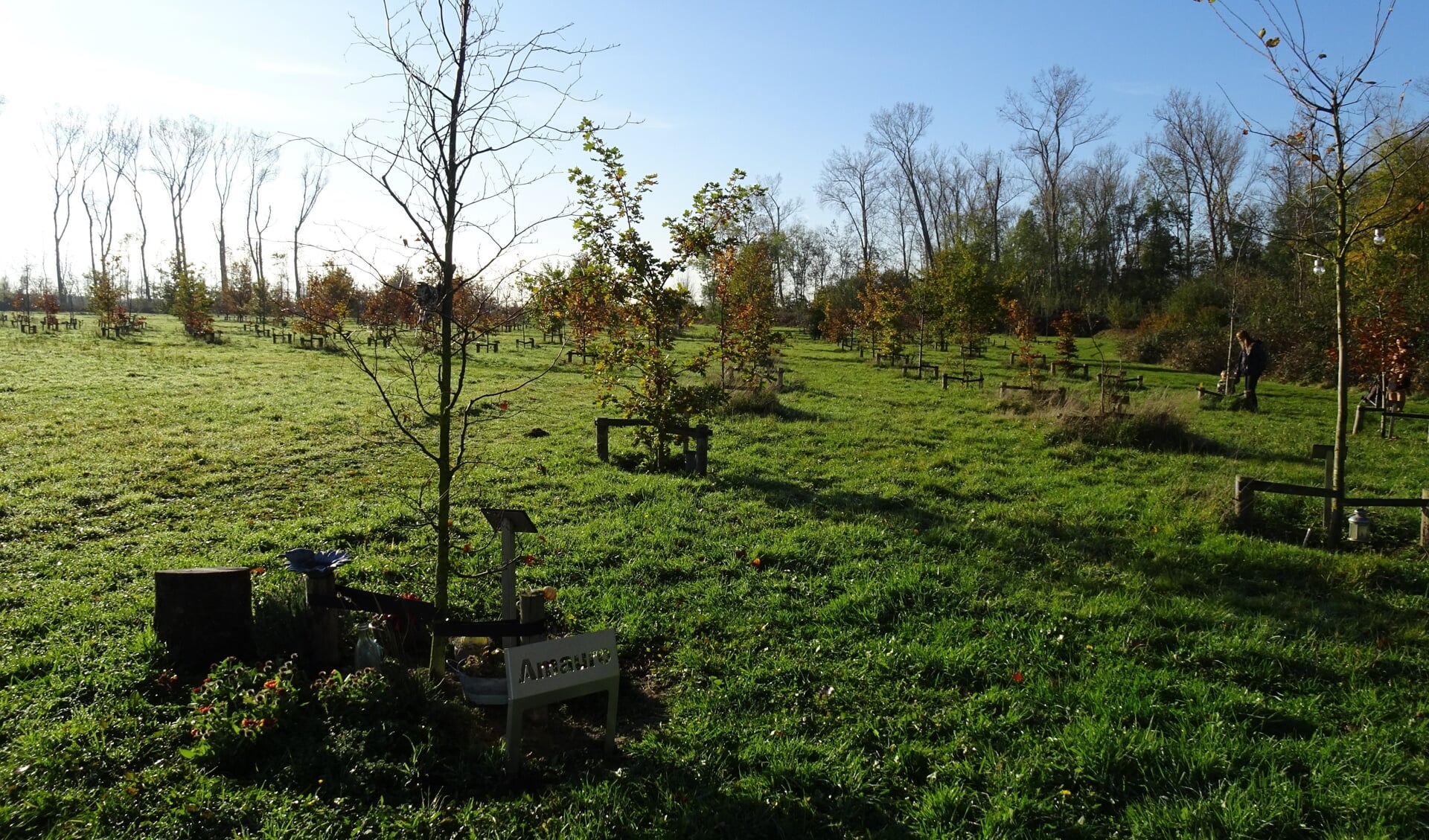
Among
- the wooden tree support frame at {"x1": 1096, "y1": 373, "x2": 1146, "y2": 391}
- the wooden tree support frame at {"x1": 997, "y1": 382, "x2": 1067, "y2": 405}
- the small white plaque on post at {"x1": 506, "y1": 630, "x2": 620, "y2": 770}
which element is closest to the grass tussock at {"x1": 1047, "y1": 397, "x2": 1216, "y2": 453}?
the wooden tree support frame at {"x1": 997, "y1": 382, "x2": 1067, "y2": 405}

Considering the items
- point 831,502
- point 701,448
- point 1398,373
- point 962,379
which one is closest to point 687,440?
point 701,448

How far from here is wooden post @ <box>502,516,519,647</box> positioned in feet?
13.6

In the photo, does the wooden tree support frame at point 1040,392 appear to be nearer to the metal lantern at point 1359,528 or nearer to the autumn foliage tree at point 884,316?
the metal lantern at point 1359,528

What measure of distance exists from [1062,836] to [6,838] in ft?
13.4

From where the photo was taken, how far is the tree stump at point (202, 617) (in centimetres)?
417

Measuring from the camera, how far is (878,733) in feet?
12.4

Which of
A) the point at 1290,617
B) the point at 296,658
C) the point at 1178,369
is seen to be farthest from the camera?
the point at 1178,369

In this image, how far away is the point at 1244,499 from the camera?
726cm

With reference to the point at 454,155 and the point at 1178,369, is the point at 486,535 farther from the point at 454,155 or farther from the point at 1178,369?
the point at 1178,369

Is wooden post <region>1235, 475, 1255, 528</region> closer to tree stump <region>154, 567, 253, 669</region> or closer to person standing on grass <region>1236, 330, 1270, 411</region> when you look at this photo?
tree stump <region>154, 567, 253, 669</region>

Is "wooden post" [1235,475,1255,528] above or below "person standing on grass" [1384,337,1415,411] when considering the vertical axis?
below

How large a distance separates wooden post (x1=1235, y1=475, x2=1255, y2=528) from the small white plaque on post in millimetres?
6568

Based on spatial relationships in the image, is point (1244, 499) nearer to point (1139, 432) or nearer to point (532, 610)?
point (1139, 432)

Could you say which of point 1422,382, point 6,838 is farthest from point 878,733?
point 1422,382
